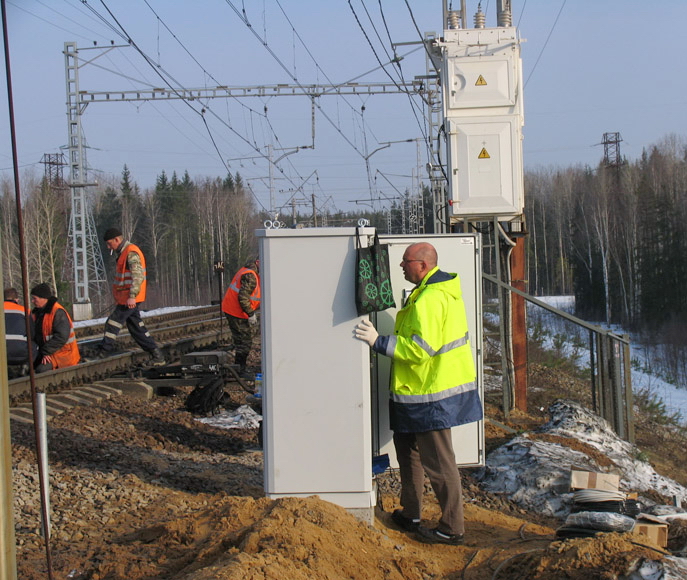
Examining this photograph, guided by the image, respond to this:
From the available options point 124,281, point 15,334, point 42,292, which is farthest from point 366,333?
point 124,281

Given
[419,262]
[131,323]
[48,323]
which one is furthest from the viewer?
[131,323]

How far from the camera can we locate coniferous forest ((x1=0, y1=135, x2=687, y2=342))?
5806 centimetres

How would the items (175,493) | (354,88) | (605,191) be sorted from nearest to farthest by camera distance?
1. (175,493)
2. (354,88)
3. (605,191)

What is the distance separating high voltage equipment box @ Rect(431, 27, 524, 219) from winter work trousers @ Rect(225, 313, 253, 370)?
3846 millimetres

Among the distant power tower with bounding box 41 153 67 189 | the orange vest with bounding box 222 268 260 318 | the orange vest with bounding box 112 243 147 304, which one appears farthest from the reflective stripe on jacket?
the distant power tower with bounding box 41 153 67 189

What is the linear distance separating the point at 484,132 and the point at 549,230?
80.7 m

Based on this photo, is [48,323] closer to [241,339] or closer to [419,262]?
[241,339]

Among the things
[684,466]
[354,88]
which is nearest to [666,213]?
[354,88]

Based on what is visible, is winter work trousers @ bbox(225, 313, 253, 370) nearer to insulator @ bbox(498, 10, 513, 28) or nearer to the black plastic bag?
insulator @ bbox(498, 10, 513, 28)

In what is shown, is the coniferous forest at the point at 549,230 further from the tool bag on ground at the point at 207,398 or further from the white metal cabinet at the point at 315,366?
the white metal cabinet at the point at 315,366

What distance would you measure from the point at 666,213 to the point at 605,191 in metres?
11.0

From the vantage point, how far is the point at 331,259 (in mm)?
5145

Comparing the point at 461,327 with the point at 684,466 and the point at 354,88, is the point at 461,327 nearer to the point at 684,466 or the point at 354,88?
the point at 684,466

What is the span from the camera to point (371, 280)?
506 centimetres
